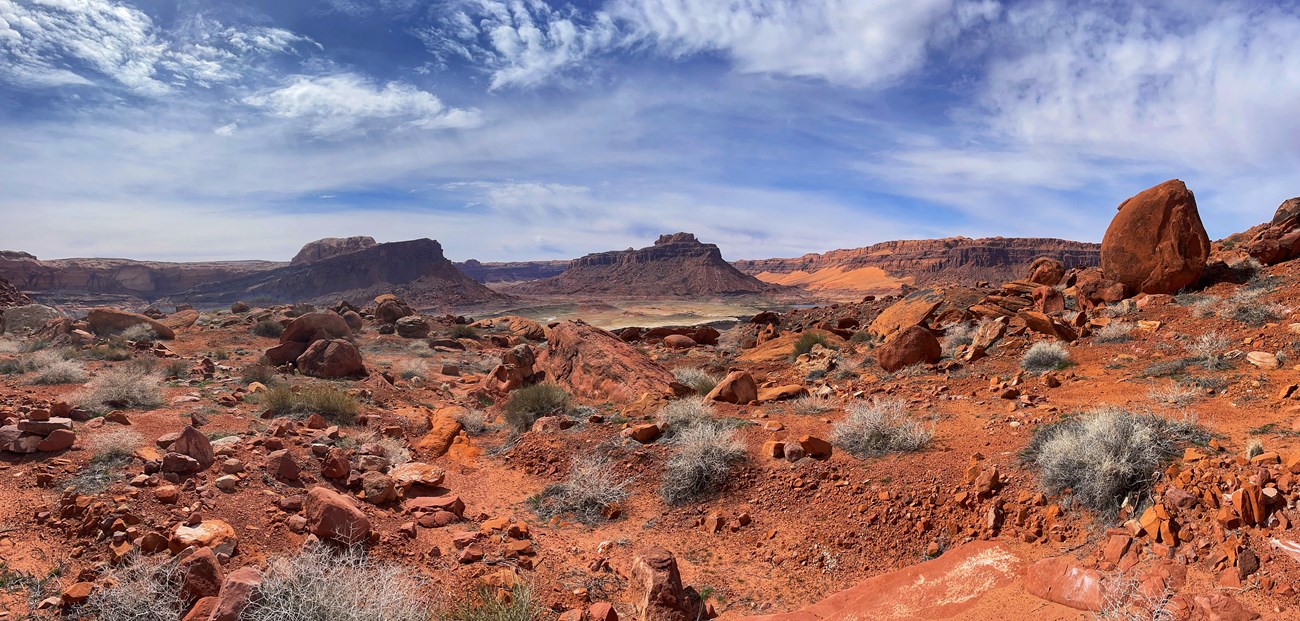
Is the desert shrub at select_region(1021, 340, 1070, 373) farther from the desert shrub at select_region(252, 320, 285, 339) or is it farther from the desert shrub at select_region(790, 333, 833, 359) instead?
the desert shrub at select_region(252, 320, 285, 339)

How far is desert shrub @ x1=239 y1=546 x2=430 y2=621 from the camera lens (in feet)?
11.6

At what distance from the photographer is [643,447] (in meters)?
8.02

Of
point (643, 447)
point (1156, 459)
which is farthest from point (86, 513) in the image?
point (1156, 459)

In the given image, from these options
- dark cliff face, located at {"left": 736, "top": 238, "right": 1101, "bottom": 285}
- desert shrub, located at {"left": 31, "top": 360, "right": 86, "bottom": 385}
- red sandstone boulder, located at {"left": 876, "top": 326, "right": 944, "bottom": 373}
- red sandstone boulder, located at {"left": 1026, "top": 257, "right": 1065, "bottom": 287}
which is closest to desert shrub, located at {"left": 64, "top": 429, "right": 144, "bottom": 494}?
desert shrub, located at {"left": 31, "top": 360, "right": 86, "bottom": 385}

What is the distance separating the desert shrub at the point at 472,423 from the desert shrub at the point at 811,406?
209 inches

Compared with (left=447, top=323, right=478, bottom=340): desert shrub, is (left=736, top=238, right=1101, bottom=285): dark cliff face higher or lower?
higher

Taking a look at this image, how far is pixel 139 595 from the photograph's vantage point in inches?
142

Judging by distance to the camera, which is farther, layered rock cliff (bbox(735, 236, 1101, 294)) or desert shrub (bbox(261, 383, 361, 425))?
layered rock cliff (bbox(735, 236, 1101, 294))

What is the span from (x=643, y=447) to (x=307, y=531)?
160 inches

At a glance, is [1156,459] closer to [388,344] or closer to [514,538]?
[514,538]

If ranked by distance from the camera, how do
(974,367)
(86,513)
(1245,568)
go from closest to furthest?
(1245,568), (86,513), (974,367)

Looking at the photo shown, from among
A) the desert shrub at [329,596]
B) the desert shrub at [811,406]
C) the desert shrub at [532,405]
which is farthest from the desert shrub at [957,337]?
the desert shrub at [329,596]

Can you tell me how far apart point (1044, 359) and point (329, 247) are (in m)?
131

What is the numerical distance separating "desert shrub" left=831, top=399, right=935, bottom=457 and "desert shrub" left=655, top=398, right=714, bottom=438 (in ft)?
5.85
